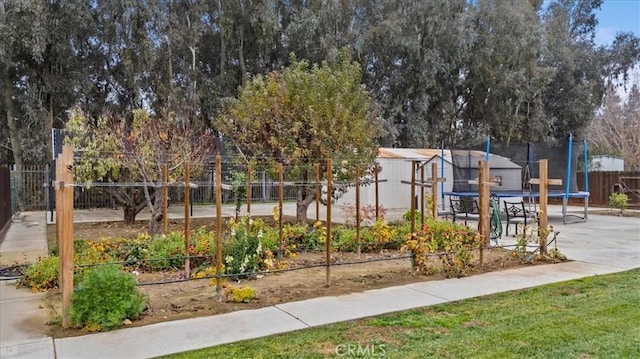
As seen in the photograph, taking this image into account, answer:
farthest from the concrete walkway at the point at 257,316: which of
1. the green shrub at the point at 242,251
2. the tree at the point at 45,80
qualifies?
the tree at the point at 45,80

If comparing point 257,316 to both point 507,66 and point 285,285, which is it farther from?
point 507,66

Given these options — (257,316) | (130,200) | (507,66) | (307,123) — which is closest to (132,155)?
(130,200)

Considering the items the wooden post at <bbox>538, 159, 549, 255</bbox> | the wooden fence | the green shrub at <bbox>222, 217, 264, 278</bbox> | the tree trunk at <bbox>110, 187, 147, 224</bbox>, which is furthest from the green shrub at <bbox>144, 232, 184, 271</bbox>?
the wooden fence

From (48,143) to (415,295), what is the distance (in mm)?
16789

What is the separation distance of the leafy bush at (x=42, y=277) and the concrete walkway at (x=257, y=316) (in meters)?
0.18

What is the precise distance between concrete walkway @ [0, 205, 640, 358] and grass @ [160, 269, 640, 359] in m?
0.21

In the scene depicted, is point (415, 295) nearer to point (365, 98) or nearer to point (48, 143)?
point (365, 98)

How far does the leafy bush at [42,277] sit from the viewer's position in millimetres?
5313

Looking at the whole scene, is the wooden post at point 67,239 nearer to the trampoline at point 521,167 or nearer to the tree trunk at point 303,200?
the tree trunk at point 303,200

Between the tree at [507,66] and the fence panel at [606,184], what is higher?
the tree at [507,66]

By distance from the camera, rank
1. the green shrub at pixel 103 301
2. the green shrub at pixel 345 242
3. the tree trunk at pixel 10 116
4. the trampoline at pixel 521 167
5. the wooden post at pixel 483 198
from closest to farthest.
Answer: the green shrub at pixel 103 301 → the wooden post at pixel 483 198 → the green shrub at pixel 345 242 → the trampoline at pixel 521 167 → the tree trunk at pixel 10 116

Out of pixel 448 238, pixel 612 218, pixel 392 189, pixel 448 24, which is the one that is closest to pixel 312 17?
pixel 448 24

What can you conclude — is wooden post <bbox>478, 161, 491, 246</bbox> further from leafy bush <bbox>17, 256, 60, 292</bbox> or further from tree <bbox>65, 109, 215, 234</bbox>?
leafy bush <bbox>17, 256, 60, 292</bbox>

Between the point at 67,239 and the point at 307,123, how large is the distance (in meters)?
5.98
